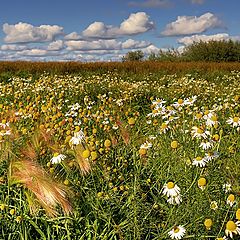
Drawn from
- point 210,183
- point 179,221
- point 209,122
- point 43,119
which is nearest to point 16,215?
point 179,221

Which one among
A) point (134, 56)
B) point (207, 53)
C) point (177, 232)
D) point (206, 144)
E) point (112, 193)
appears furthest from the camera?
point (134, 56)

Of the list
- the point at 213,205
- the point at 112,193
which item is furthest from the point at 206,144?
the point at 112,193

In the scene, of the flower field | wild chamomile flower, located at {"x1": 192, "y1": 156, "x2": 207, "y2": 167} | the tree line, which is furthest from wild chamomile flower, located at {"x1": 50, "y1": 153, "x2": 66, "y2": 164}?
the tree line

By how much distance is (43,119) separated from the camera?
4215 mm

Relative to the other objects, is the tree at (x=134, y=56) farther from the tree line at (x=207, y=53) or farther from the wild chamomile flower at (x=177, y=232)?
the wild chamomile flower at (x=177, y=232)

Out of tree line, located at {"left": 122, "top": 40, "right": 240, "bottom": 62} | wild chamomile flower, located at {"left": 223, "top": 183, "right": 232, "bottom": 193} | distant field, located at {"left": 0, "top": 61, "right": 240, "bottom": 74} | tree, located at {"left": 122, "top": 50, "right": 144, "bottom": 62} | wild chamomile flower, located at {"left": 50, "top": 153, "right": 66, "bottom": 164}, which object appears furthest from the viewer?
tree, located at {"left": 122, "top": 50, "right": 144, "bottom": 62}

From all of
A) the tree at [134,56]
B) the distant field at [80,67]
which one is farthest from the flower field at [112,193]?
the tree at [134,56]

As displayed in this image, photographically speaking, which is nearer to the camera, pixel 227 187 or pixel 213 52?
pixel 227 187

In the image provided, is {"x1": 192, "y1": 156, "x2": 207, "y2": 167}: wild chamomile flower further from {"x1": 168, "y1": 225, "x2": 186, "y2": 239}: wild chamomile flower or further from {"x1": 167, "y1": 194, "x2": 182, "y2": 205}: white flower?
{"x1": 168, "y1": 225, "x2": 186, "y2": 239}: wild chamomile flower

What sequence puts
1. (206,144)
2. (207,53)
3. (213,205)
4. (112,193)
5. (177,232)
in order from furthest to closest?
(207,53), (206,144), (112,193), (213,205), (177,232)

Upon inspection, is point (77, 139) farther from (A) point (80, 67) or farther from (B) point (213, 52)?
(B) point (213, 52)

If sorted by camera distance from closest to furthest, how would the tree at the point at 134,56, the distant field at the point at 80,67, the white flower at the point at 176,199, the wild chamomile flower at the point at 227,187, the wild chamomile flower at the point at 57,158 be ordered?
the white flower at the point at 176,199, the wild chamomile flower at the point at 57,158, the wild chamomile flower at the point at 227,187, the distant field at the point at 80,67, the tree at the point at 134,56

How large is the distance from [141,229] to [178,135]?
1.24 meters

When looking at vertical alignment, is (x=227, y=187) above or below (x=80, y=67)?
below
